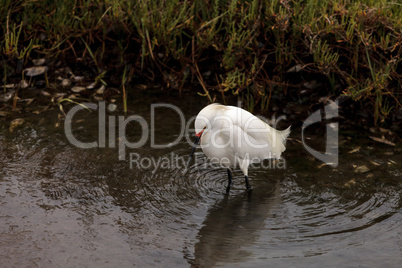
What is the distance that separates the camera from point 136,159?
4.32 metres

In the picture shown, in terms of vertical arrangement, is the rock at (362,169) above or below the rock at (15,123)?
below

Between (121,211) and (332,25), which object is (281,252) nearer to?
(121,211)

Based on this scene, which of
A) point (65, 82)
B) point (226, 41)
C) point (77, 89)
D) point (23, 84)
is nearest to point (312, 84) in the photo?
point (226, 41)

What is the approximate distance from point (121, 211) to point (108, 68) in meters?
2.75

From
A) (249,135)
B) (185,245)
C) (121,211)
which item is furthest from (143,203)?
(249,135)

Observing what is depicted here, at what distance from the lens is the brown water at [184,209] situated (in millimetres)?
3006

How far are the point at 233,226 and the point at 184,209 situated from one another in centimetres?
38

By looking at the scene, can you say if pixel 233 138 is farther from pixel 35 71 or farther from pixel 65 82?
pixel 35 71

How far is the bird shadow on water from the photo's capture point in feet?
9.95

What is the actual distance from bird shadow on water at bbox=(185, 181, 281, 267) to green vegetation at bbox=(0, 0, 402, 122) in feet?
4.56

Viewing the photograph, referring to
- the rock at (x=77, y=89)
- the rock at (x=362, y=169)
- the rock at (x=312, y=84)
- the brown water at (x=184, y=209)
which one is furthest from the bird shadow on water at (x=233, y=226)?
the rock at (x=77, y=89)

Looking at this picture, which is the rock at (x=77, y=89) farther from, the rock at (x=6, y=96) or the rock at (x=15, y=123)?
the rock at (x=15, y=123)

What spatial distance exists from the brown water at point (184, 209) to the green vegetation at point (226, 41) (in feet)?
2.62

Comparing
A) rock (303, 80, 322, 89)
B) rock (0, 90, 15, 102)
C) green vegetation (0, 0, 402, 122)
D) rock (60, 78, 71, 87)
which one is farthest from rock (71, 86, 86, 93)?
rock (303, 80, 322, 89)
